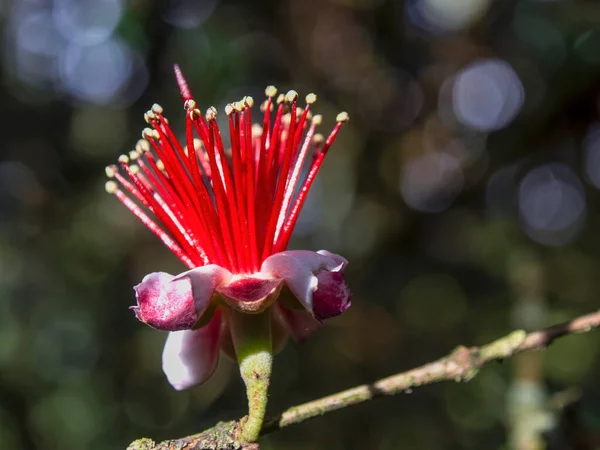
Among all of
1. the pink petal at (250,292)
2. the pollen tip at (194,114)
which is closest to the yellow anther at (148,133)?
the pollen tip at (194,114)

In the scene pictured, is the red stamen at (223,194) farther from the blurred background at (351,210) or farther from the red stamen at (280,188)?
the blurred background at (351,210)

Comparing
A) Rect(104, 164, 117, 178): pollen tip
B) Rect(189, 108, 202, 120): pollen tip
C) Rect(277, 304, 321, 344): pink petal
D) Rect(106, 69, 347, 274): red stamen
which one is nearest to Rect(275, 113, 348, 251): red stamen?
Rect(106, 69, 347, 274): red stamen

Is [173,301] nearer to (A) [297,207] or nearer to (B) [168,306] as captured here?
(B) [168,306]

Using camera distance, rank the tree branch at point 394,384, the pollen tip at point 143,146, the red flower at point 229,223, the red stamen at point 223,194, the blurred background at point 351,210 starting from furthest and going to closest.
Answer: the blurred background at point 351,210, the pollen tip at point 143,146, the red stamen at point 223,194, the red flower at point 229,223, the tree branch at point 394,384

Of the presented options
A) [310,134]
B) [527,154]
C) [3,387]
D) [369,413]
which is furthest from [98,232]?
[310,134]

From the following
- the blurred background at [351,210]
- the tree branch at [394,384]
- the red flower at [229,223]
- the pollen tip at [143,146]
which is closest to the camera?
the tree branch at [394,384]

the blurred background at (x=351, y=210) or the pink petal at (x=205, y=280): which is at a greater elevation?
the pink petal at (x=205, y=280)

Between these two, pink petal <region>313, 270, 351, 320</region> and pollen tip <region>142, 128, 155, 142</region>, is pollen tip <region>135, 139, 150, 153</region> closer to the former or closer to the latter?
pollen tip <region>142, 128, 155, 142</region>
